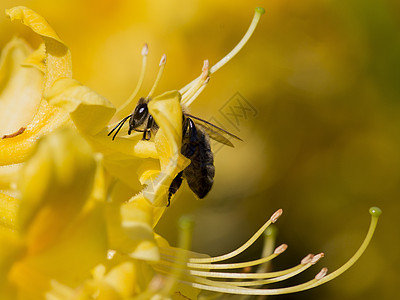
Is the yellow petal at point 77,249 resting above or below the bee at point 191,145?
below

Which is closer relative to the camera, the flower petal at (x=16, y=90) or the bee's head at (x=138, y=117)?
the bee's head at (x=138, y=117)

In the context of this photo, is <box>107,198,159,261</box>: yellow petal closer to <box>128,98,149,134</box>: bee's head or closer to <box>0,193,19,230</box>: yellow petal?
<box>0,193,19,230</box>: yellow petal

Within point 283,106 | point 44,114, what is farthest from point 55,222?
point 283,106

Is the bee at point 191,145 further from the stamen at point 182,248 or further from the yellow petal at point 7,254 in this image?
the yellow petal at point 7,254

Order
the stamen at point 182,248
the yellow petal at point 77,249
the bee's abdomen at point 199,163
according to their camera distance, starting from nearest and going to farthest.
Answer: the yellow petal at point 77,249 → the stamen at point 182,248 → the bee's abdomen at point 199,163

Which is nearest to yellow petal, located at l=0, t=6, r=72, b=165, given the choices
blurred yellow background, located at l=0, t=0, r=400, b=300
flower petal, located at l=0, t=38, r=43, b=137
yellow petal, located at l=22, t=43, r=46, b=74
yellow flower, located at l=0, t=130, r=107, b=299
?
yellow petal, located at l=22, t=43, r=46, b=74

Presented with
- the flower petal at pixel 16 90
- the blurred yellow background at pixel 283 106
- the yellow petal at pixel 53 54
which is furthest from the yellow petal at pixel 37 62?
the blurred yellow background at pixel 283 106

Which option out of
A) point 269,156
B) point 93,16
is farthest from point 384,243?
point 93,16
